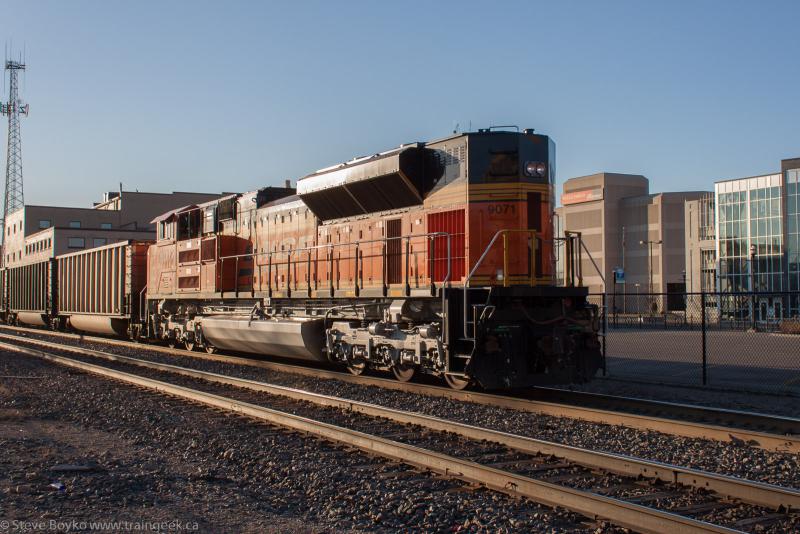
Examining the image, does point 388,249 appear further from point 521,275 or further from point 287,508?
point 287,508

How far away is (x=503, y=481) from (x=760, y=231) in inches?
2277

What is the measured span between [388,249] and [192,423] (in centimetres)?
512

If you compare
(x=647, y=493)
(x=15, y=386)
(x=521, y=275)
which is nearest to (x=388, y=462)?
(x=647, y=493)

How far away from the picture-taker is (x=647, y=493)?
5.97 meters

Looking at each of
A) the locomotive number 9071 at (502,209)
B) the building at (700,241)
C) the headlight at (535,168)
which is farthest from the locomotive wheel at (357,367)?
the building at (700,241)

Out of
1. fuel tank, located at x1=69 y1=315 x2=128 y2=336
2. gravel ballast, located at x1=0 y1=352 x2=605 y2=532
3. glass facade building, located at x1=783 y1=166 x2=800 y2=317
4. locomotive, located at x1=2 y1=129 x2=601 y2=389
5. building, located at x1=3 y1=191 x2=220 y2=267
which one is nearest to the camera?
gravel ballast, located at x1=0 y1=352 x2=605 y2=532

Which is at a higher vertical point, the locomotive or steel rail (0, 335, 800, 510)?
the locomotive

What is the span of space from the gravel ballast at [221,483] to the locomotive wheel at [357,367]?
13.4 feet

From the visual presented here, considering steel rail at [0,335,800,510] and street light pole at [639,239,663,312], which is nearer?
steel rail at [0,335,800,510]

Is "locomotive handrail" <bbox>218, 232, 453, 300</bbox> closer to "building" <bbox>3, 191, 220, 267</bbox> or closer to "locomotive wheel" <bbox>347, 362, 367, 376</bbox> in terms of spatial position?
"locomotive wheel" <bbox>347, 362, 367, 376</bbox>

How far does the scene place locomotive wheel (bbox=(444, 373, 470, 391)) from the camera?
11.7m

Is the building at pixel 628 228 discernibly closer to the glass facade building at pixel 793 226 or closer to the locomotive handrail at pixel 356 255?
the glass facade building at pixel 793 226

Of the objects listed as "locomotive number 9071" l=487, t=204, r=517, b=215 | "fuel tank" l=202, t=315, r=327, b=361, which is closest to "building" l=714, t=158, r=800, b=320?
"fuel tank" l=202, t=315, r=327, b=361

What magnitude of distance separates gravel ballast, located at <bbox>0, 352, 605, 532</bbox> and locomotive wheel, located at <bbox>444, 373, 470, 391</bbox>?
12.1 feet
